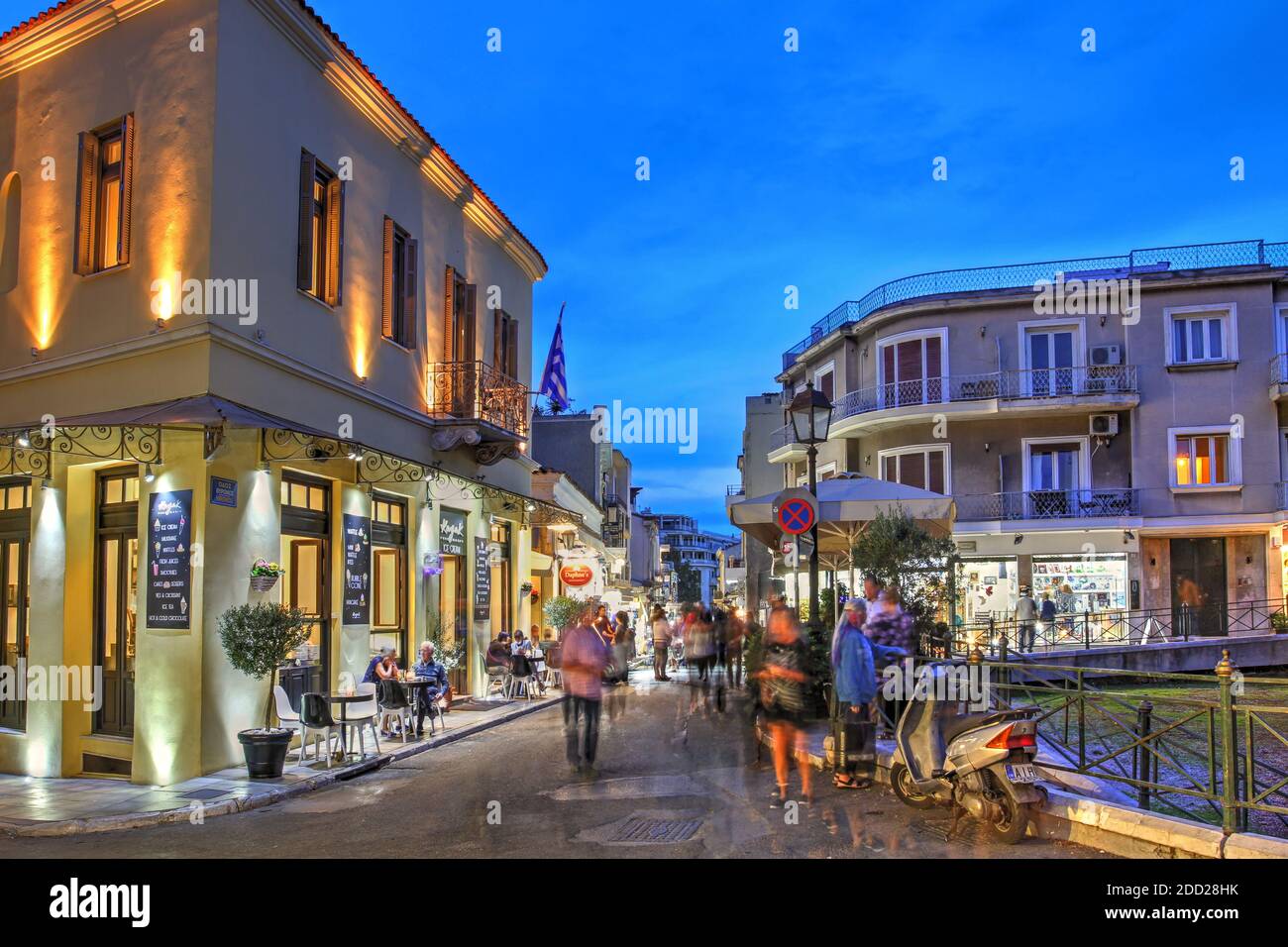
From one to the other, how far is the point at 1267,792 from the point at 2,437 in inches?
520

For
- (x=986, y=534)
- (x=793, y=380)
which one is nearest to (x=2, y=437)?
(x=986, y=534)

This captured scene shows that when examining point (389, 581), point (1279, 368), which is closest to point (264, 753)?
point (389, 581)

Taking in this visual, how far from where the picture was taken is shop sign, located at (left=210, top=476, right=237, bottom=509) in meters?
11.9

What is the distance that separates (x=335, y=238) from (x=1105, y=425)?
2451 cm

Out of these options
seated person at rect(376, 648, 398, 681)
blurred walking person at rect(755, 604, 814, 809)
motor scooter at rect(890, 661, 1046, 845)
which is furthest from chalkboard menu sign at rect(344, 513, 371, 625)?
motor scooter at rect(890, 661, 1046, 845)

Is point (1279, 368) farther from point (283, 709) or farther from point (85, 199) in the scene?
point (85, 199)

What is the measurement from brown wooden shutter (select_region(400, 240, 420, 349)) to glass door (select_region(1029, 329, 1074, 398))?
21.1 metres

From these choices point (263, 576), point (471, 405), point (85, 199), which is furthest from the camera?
point (471, 405)

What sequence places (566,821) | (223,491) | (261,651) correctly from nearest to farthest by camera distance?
(566,821), (261,651), (223,491)

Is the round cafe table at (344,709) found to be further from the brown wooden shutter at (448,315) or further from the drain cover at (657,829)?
the brown wooden shutter at (448,315)

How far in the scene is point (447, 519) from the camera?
19016 mm

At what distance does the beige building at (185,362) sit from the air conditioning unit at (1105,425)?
22.5m

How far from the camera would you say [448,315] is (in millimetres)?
19328
